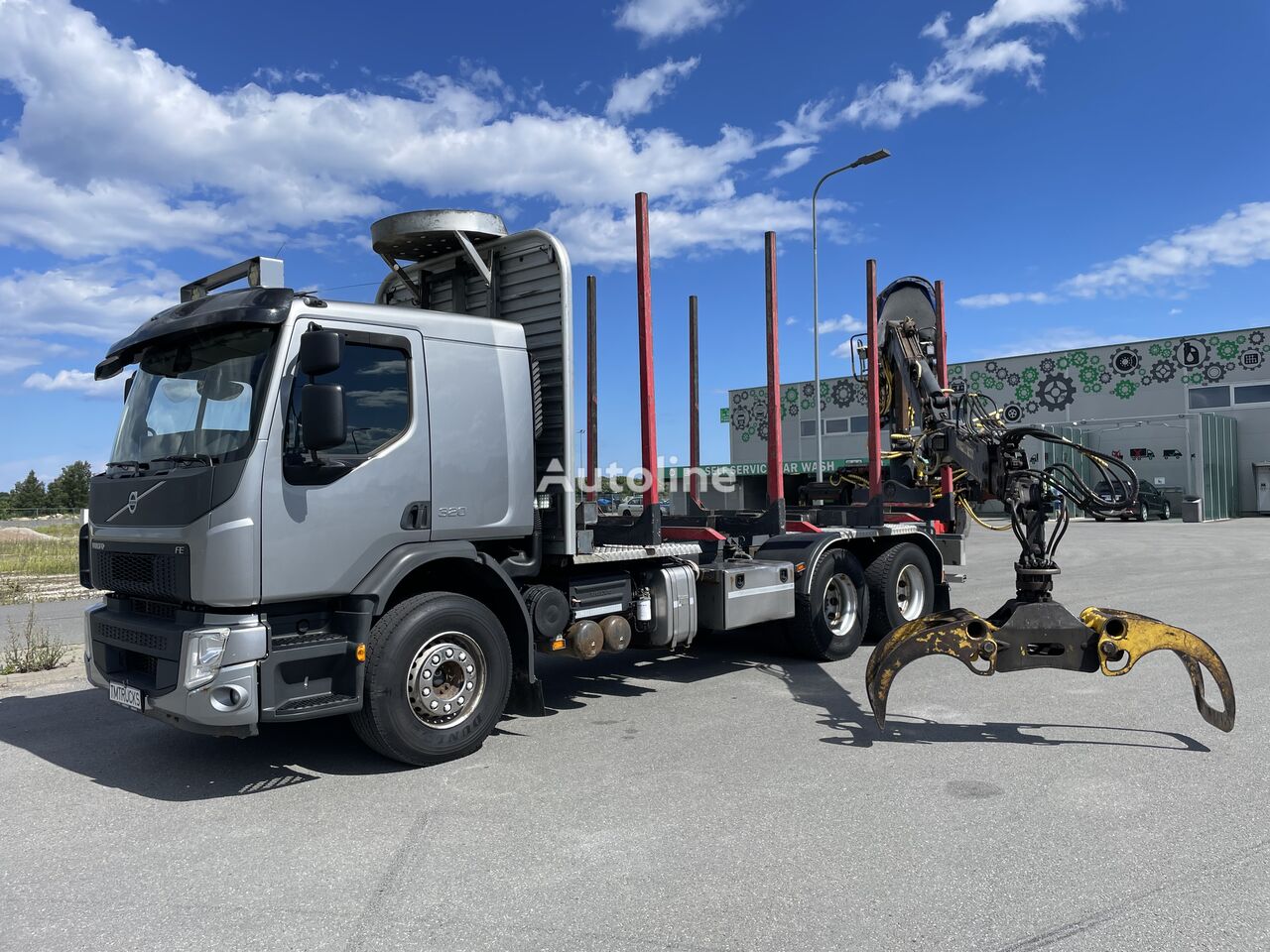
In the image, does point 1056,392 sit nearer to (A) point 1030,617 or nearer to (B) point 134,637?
(A) point 1030,617

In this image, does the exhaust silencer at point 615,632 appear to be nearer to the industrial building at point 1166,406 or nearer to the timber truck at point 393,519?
the timber truck at point 393,519

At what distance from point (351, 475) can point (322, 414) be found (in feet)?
1.67

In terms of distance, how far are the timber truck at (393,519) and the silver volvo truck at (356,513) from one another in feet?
0.05

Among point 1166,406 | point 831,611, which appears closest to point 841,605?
point 831,611

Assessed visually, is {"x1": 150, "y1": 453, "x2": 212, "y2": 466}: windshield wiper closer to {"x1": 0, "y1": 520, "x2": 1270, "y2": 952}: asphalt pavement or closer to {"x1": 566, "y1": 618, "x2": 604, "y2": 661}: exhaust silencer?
{"x1": 0, "y1": 520, "x2": 1270, "y2": 952}: asphalt pavement

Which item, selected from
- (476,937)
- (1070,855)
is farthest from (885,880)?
(476,937)

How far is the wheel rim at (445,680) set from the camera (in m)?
5.39

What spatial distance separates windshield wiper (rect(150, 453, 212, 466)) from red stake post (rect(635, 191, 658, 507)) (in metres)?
3.19

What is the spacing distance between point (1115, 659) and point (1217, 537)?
23890mm

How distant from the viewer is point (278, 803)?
16.3 feet

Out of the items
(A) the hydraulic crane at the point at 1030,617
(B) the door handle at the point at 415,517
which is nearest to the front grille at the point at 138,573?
(B) the door handle at the point at 415,517

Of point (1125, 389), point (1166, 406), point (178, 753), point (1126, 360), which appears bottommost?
point (178, 753)

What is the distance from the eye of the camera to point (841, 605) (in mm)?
8898

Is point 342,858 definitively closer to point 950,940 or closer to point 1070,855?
point 950,940
